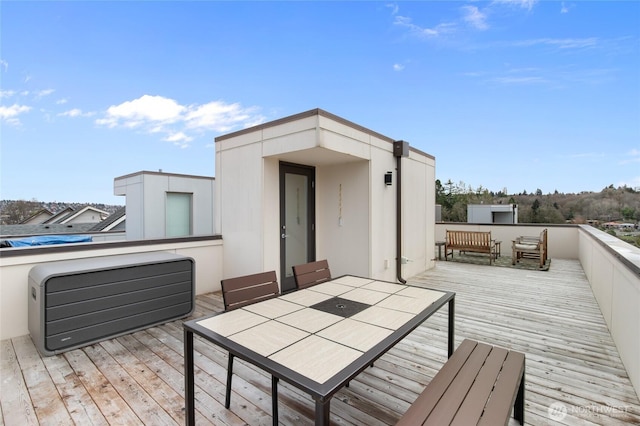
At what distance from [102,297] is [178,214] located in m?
7.08

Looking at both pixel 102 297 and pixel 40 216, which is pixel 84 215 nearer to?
pixel 40 216

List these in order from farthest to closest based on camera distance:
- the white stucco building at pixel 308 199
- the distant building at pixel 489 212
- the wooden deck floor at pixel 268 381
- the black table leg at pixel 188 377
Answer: the distant building at pixel 489 212, the white stucco building at pixel 308 199, the wooden deck floor at pixel 268 381, the black table leg at pixel 188 377

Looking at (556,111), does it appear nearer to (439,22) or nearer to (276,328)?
(439,22)

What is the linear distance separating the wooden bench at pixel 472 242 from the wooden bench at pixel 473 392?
6.23 metres

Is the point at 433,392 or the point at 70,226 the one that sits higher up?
the point at 70,226

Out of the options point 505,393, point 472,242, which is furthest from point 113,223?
point 505,393

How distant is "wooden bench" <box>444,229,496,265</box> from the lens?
7.28 m

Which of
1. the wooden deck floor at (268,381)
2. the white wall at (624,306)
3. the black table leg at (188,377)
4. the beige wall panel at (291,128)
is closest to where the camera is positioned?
the black table leg at (188,377)

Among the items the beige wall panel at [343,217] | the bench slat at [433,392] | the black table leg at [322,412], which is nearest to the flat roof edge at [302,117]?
the beige wall panel at [343,217]

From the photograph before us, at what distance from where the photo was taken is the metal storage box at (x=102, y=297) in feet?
8.79

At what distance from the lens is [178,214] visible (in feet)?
31.3

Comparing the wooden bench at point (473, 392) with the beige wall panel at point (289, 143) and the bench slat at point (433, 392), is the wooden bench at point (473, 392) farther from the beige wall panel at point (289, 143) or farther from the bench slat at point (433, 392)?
the beige wall panel at point (289, 143)

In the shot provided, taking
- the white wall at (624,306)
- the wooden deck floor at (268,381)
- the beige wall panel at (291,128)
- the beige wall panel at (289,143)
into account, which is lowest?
the wooden deck floor at (268,381)

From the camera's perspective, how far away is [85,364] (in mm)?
2529
